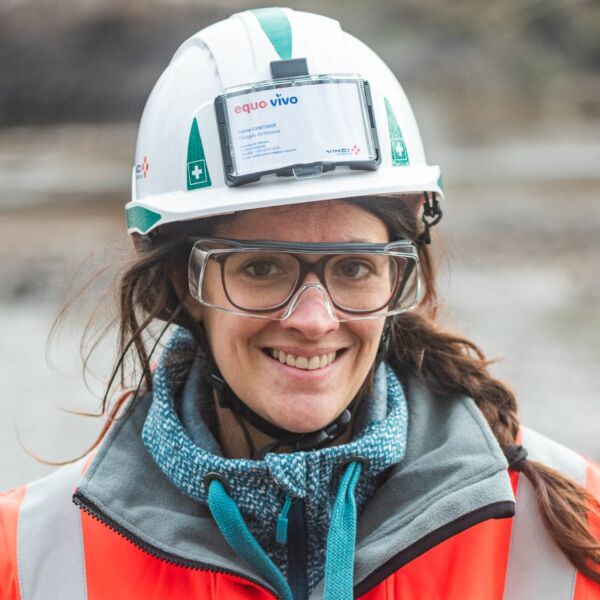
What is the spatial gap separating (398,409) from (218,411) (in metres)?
0.45

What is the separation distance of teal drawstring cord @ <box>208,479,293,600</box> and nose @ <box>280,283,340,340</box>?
0.38 metres

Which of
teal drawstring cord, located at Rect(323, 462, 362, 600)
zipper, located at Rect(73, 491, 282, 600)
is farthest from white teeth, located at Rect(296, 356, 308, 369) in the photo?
zipper, located at Rect(73, 491, 282, 600)

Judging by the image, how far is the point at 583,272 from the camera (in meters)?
9.82

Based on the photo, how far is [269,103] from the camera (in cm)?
243

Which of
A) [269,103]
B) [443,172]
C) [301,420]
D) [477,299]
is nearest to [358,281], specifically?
[301,420]

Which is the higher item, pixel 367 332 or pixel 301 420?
pixel 367 332

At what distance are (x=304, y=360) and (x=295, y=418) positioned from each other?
5.1 inches

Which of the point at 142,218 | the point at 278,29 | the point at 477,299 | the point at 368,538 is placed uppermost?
the point at 278,29

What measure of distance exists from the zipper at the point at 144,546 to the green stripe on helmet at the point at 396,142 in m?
1.01

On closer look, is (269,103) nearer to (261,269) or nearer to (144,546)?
(261,269)

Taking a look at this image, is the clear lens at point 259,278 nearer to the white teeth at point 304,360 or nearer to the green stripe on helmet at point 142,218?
the white teeth at point 304,360

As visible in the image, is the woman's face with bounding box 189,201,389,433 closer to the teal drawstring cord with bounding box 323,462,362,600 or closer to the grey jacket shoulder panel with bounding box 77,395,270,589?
the teal drawstring cord with bounding box 323,462,362,600

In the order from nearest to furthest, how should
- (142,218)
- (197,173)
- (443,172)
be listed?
(197,173) → (142,218) → (443,172)

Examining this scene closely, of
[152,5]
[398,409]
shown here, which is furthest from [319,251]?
[152,5]
